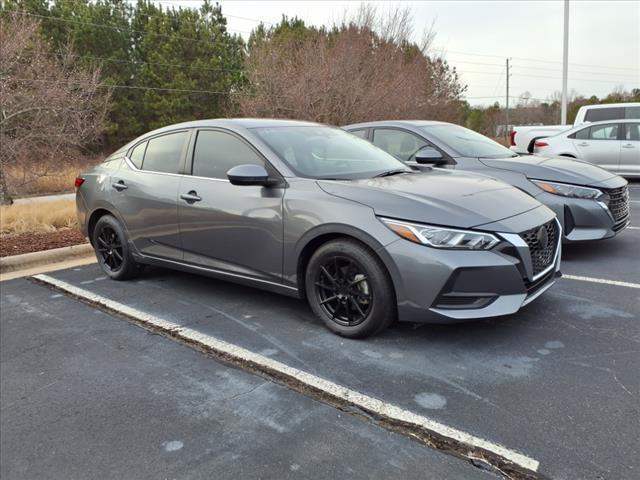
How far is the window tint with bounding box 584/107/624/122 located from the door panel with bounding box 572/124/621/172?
2.29 m

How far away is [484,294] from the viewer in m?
3.22

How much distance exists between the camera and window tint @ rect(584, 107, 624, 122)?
13234mm

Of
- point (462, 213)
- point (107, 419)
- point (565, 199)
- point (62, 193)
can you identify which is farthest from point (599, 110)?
point (62, 193)

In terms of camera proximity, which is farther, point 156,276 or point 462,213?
point 156,276

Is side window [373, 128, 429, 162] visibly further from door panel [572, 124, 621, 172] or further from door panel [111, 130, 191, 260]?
door panel [572, 124, 621, 172]

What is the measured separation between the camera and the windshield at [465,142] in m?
6.12

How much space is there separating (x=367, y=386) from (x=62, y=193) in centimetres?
1665

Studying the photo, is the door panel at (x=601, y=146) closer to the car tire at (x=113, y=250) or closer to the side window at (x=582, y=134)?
the side window at (x=582, y=134)

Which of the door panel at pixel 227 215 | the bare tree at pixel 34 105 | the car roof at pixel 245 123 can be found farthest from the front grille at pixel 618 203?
the bare tree at pixel 34 105

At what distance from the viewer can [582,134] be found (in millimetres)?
11422

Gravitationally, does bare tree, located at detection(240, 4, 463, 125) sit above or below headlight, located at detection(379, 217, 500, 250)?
above

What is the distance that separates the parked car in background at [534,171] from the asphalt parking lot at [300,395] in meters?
1.08

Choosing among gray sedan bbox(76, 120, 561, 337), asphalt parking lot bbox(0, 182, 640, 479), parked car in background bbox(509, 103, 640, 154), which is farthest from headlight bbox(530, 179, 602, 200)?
parked car in background bbox(509, 103, 640, 154)

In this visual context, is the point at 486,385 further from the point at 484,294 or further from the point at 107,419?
the point at 107,419
